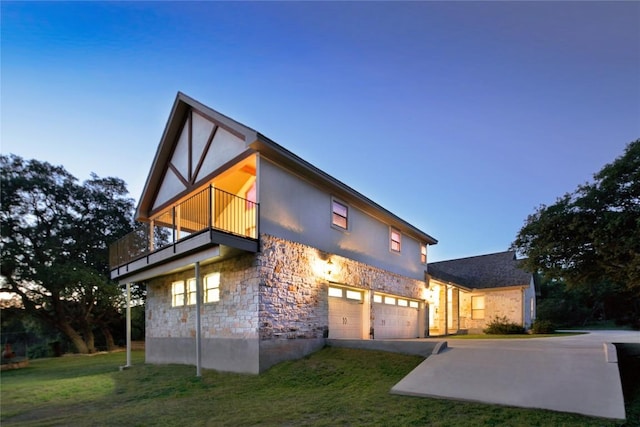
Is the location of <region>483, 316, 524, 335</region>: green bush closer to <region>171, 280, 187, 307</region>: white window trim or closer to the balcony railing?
the balcony railing

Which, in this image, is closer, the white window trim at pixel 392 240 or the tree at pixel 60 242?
the white window trim at pixel 392 240

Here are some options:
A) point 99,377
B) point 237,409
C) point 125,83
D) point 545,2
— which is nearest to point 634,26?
point 545,2

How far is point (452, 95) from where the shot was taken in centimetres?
1709

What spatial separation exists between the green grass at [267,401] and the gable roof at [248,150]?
5.61 metres

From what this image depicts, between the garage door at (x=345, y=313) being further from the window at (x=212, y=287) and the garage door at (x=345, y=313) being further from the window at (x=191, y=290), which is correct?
the window at (x=191, y=290)

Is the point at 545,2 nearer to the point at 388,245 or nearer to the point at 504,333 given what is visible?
the point at 388,245

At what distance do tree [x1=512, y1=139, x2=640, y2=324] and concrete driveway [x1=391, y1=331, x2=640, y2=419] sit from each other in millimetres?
3169

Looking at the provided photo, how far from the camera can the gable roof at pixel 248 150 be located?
10836 millimetres

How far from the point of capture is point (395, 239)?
18.2 metres

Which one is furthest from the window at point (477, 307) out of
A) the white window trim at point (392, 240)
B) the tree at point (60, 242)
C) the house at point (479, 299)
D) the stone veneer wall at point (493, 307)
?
the tree at point (60, 242)

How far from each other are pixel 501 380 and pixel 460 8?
38.4ft

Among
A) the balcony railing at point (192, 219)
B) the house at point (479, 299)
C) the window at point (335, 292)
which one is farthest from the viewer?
the house at point (479, 299)

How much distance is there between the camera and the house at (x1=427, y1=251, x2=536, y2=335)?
73.2ft

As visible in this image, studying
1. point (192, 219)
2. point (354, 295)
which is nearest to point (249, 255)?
point (192, 219)
